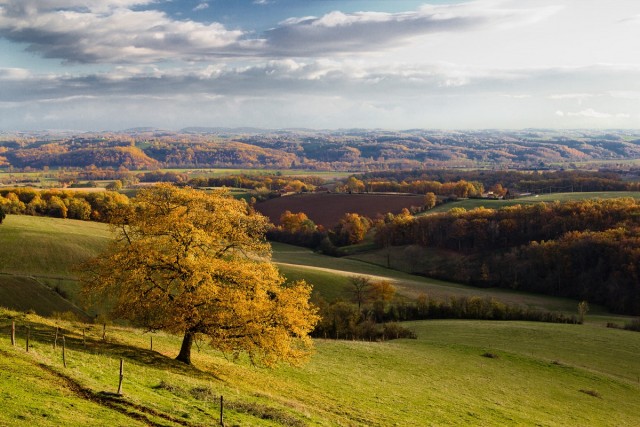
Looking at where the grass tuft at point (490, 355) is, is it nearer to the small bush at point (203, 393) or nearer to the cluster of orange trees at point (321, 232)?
the small bush at point (203, 393)

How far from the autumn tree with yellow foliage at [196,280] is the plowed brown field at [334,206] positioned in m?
139

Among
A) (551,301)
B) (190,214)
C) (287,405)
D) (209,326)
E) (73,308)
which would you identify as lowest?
(551,301)

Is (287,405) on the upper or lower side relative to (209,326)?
lower

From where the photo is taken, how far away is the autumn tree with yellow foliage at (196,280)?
103 ft

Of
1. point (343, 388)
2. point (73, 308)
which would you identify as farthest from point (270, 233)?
point (343, 388)

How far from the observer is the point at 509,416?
34438mm

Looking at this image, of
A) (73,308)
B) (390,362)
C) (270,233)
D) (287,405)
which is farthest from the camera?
(270,233)

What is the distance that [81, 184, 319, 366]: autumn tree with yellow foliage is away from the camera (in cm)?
3134

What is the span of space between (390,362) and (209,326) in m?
20.2

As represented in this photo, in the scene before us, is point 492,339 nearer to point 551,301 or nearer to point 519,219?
point 551,301

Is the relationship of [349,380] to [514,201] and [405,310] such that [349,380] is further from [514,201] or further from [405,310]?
[514,201]

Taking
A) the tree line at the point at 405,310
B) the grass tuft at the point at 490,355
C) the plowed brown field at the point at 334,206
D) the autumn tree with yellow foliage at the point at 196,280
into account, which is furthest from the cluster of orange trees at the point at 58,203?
the grass tuft at the point at 490,355

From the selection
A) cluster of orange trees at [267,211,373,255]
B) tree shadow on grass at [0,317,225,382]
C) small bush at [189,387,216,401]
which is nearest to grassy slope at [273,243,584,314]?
cluster of orange trees at [267,211,373,255]

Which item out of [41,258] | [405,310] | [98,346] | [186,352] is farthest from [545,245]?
[98,346]
